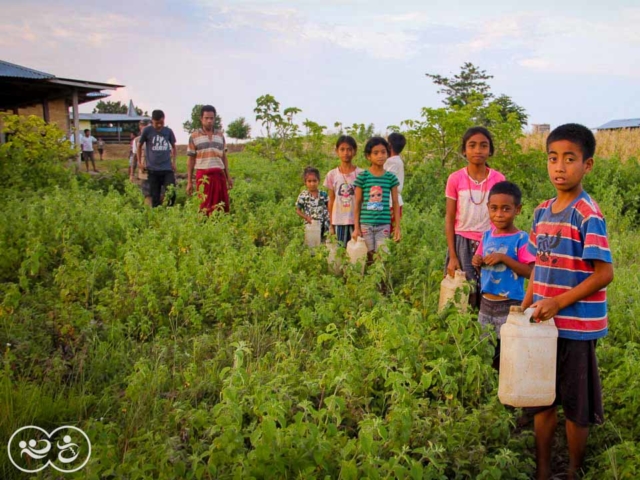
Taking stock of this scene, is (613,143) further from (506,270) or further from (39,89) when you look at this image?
(39,89)

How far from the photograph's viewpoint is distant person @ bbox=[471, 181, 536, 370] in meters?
3.63

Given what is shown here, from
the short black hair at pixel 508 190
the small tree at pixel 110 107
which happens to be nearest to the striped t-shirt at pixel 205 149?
the short black hair at pixel 508 190

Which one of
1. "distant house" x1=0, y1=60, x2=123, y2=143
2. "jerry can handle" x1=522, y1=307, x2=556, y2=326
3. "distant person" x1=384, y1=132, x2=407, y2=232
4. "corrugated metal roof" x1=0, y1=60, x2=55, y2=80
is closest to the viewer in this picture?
"jerry can handle" x1=522, y1=307, x2=556, y2=326

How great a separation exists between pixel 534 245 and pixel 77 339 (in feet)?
9.93

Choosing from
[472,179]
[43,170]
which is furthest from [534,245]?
[43,170]

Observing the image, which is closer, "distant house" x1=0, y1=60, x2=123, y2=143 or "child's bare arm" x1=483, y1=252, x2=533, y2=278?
"child's bare arm" x1=483, y1=252, x2=533, y2=278

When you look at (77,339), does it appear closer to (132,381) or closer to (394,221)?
(132,381)

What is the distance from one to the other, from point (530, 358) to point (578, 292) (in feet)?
1.21

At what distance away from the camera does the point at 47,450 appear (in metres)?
2.92

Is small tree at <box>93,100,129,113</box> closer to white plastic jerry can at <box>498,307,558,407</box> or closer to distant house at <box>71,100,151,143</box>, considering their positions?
distant house at <box>71,100,151,143</box>

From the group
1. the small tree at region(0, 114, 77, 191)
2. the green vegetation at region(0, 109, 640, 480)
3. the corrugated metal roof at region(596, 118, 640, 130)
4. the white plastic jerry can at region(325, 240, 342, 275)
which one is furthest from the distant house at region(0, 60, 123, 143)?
Answer: the corrugated metal roof at region(596, 118, 640, 130)

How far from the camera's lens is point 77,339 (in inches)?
168

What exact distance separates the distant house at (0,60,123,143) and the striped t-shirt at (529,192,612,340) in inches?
612

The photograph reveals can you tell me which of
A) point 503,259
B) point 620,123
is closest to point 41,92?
point 503,259
